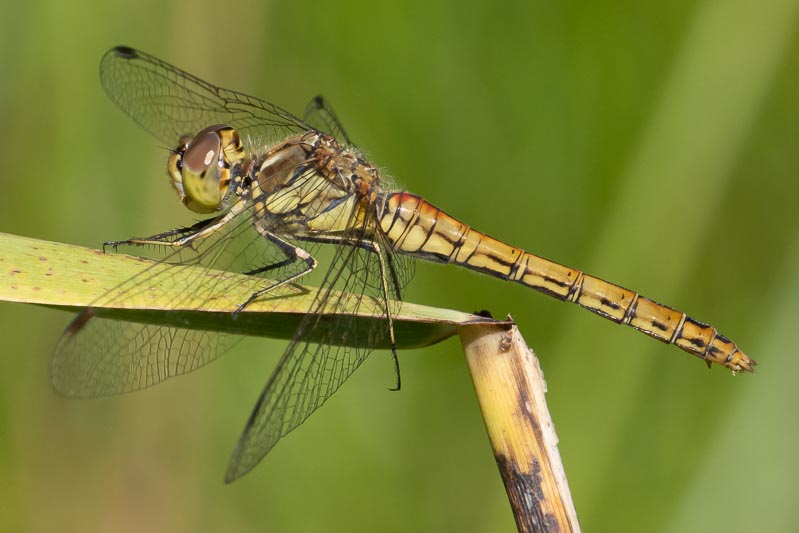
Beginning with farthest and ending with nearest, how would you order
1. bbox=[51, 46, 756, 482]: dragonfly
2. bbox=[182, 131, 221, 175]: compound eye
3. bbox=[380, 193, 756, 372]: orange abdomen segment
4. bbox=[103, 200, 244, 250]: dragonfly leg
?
bbox=[380, 193, 756, 372]: orange abdomen segment < bbox=[182, 131, 221, 175]: compound eye < bbox=[103, 200, 244, 250]: dragonfly leg < bbox=[51, 46, 756, 482]: dragonfly


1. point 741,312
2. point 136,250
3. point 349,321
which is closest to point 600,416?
point 741,312

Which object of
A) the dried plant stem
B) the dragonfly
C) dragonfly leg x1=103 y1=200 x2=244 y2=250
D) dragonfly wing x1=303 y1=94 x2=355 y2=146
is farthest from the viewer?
dragonfly wing x1=303 y1=94 x2=355 y2=146

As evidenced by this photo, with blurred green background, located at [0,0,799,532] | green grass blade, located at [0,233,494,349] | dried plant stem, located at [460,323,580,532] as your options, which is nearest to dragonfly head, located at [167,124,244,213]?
blurred green background, located at [0,0,799,532]

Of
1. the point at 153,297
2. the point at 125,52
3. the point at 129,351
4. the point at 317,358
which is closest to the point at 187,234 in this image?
the point at 129,351

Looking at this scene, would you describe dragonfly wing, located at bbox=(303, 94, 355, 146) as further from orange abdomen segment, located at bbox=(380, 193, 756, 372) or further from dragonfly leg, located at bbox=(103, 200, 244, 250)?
dragonfly leg, located at bbox=(103, 200, 244, 250)

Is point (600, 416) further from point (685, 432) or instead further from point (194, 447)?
point (194, 447)

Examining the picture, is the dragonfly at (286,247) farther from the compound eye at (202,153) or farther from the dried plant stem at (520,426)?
the dried plant stem at (520,426)
